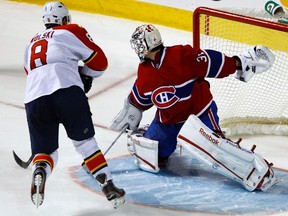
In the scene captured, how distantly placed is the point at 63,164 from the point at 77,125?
598mm

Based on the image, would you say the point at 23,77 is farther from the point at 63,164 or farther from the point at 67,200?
the point at 67,200

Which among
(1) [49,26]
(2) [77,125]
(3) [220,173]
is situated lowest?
(3) [220,173]

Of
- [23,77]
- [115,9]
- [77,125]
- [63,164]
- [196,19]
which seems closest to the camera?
[77,125]

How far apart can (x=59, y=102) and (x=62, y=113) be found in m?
0.04

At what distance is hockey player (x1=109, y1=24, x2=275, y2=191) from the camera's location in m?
3.29

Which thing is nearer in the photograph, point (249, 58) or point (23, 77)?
point (249, 58)

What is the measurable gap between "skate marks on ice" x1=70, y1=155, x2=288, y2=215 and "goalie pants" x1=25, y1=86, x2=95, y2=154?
36 centimetres

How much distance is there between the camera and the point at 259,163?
3285mm

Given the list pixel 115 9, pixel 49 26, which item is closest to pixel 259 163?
pixel 49 26

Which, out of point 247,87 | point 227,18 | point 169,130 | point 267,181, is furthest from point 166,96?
point 247,87

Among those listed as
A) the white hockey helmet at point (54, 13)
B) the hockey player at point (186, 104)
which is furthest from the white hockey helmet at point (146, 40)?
the white hockey helmet at point (54, 13)

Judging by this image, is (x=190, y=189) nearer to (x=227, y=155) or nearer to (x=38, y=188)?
(x=227, y=155)

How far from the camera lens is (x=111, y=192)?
303 centimetres

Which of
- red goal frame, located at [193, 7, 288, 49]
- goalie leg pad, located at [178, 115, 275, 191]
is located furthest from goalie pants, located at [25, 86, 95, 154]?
red goal frame, located at [193, 7, 288, 49]
